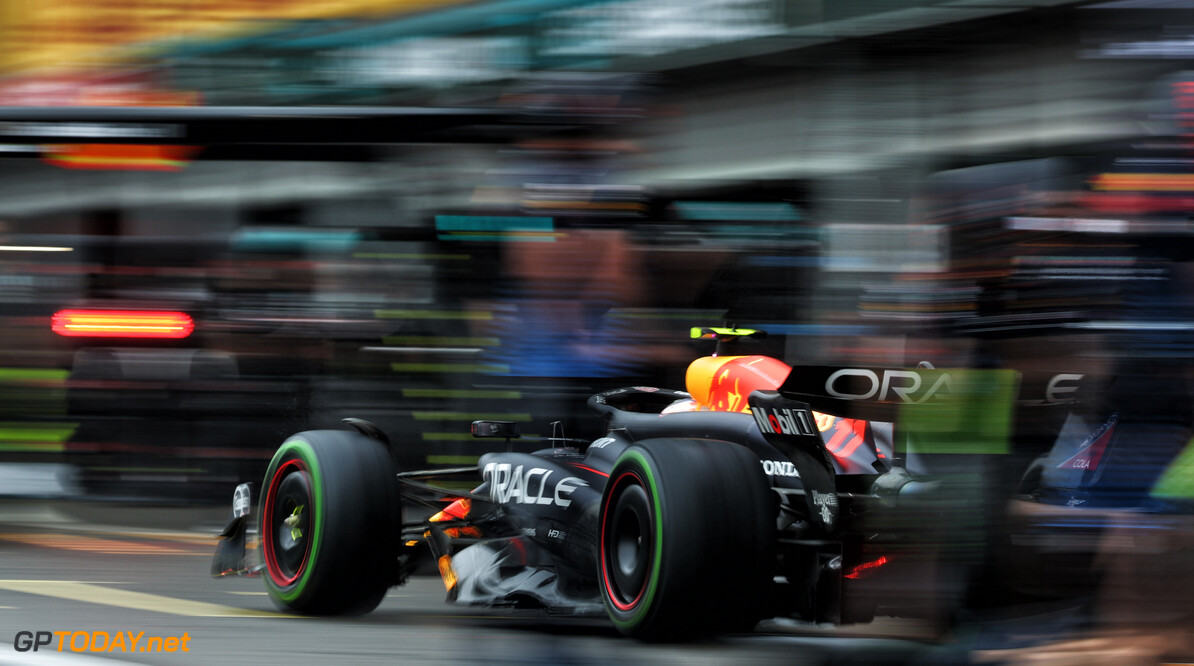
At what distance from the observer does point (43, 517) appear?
291 inches

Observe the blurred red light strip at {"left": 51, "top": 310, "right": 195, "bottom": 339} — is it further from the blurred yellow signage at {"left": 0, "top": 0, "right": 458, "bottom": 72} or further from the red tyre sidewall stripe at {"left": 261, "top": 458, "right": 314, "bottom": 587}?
the red tyre sidewall stripe at {"left": 261, "top": 458, "right": 314, "bottom": 587}

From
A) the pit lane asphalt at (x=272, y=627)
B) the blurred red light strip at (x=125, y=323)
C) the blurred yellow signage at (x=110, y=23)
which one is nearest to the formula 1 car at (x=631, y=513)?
the pit lane asphalt at (x=272, y=627)

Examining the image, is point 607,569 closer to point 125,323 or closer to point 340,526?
point 340,526

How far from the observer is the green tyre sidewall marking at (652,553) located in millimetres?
3270

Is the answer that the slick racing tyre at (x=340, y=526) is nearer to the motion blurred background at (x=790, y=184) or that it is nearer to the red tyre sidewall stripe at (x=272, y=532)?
the red tyre sidewall stripe at (x=272, y=532)

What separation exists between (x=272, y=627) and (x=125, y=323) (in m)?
3.78

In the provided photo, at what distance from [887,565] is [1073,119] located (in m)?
0.56

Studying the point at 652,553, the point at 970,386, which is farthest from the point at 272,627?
the point at 970,386

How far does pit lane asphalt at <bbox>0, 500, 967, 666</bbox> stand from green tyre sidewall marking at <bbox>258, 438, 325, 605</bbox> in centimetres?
7

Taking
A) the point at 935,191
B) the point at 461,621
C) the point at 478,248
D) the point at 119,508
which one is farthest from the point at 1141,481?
the point at 119,508

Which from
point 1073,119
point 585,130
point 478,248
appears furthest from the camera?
point 478,248

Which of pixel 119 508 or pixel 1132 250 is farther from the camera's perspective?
pixel 119 508

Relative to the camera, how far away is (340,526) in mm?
4102

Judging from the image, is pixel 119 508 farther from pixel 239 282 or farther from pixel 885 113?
pixel 885 113
